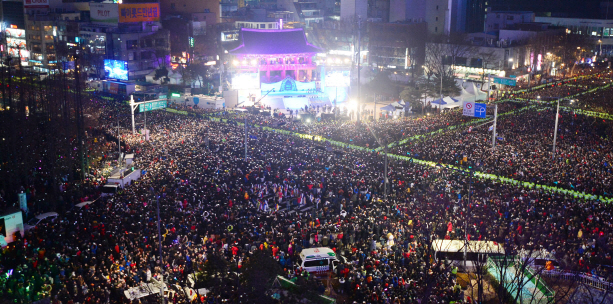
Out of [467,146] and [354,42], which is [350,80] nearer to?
[354,42]

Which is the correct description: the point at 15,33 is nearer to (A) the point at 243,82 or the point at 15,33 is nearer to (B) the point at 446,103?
(A) the point at 243,82

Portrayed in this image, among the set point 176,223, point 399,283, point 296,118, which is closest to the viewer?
point 399,283

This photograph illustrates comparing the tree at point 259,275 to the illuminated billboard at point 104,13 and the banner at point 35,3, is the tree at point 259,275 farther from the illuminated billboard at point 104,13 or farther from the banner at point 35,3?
the banner at point 35,3

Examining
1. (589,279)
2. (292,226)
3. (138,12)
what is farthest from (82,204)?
(138,12)

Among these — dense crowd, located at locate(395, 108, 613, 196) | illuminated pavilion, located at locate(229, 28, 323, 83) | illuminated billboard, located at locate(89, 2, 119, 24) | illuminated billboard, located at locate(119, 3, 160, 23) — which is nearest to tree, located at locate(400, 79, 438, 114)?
dense crowd, located at locate(395, 108, 613, 196)

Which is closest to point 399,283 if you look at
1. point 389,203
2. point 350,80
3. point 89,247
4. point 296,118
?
point 389,203

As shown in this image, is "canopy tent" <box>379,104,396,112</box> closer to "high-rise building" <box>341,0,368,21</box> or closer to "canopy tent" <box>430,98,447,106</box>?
"canopy tent" <box>430,98,447,106</box>

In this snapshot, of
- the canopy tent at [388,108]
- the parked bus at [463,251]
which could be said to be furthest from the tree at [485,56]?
the parked bus at [463,251]
